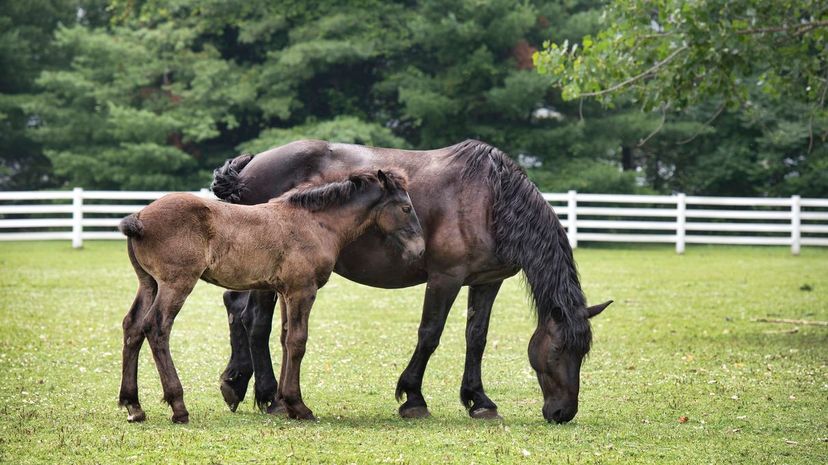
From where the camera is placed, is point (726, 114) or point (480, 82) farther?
point (726, 114)

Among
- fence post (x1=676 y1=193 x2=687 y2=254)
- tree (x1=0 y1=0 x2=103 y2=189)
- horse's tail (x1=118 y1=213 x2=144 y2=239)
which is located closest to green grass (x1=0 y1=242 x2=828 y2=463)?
horse's tail (x1=118 y1=213 x2=144 y2=239)

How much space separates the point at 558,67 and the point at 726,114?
2305 cm

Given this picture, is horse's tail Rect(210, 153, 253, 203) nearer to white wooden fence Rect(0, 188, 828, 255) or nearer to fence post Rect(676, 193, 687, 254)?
white wooden fence Rect(0, 188, 828, 255)

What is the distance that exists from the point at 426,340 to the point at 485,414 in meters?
0.74

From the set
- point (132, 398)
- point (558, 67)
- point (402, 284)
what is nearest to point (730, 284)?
point (558, 67)

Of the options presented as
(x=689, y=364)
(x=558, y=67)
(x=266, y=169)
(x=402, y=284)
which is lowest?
(x=689, y=364)

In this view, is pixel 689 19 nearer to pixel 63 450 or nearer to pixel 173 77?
pixel 63 450

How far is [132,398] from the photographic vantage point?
7359 millimetres

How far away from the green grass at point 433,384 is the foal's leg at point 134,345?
0.18m

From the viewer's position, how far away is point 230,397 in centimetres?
827

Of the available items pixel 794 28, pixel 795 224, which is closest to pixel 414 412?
pixel 794 28

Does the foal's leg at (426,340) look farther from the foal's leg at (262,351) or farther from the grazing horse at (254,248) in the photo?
the foal's leg at (262,351)

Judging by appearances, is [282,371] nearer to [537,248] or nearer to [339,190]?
[339,190]

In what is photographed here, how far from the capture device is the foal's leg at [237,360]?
8.30m
